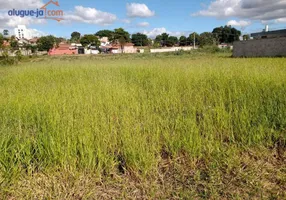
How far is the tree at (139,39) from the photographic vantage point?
Answer: 6532cm

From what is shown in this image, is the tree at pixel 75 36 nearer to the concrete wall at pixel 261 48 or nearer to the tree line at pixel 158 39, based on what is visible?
the tree line at pixel 158 39

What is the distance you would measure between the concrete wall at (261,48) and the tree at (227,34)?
41018mm

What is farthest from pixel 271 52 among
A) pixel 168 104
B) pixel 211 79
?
pixel 168 104

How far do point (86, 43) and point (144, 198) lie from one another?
5824cm

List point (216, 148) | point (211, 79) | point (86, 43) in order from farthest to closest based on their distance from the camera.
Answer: point (86, 43) < point (211, 79) < point (216, 148)

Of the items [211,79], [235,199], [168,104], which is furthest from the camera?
[211,79]

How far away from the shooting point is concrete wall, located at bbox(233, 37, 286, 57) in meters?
14.1

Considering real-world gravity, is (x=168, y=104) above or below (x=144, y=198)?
above

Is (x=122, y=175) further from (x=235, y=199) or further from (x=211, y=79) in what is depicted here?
(x=211, y=79)

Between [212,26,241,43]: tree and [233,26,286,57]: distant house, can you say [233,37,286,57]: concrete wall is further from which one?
[212,26,241,43]: tree

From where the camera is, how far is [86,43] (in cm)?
5406

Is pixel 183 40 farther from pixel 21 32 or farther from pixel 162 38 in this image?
pixel 21 32

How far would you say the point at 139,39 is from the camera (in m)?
66.1

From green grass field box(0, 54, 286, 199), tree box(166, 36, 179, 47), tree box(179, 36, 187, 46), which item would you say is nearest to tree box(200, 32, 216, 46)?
tree box(179, 36, 187, 46)
